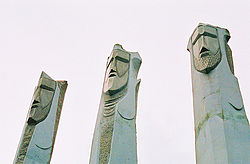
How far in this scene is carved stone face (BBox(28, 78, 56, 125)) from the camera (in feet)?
29.7

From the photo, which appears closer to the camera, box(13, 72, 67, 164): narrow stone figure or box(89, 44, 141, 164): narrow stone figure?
box(89, 44, 141, 164): narrow stone figure

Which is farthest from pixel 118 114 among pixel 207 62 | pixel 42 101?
pixel 42 101

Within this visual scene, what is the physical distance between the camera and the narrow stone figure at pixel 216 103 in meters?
6.20

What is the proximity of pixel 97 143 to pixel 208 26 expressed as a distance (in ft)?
10.9

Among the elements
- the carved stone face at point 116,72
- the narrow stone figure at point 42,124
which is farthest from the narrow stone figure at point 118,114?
the narrow stone figure at point 42,124

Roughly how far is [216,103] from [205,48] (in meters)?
1.34

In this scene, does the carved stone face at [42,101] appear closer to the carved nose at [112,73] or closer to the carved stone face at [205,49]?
the carved nose at [112,73]

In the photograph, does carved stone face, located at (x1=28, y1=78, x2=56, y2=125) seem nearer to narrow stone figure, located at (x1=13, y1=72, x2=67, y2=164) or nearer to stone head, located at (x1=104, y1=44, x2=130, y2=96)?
narrow stone figure, located at (x1=13, y1=72, x2=67, y2=164)

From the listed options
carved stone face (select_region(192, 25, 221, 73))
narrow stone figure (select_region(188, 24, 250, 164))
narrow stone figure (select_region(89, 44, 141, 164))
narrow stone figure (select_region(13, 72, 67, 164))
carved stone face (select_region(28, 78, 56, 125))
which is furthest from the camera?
carved stone face (select_region(28, 78, 56, 125))

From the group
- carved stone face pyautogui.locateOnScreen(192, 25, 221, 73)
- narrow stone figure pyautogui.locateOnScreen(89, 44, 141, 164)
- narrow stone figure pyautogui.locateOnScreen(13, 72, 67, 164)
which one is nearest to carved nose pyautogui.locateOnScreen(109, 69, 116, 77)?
narrow stone figure pyautogui.locateOnScreen(89, 44, 141, 164)

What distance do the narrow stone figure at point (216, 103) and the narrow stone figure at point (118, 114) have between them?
1.33 m

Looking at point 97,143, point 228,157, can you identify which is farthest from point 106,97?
point 228,157

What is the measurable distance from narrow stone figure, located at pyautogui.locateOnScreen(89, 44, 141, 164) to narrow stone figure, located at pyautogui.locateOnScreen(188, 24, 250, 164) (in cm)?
133

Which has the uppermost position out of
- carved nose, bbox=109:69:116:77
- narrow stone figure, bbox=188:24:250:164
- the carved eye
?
the carved eye
